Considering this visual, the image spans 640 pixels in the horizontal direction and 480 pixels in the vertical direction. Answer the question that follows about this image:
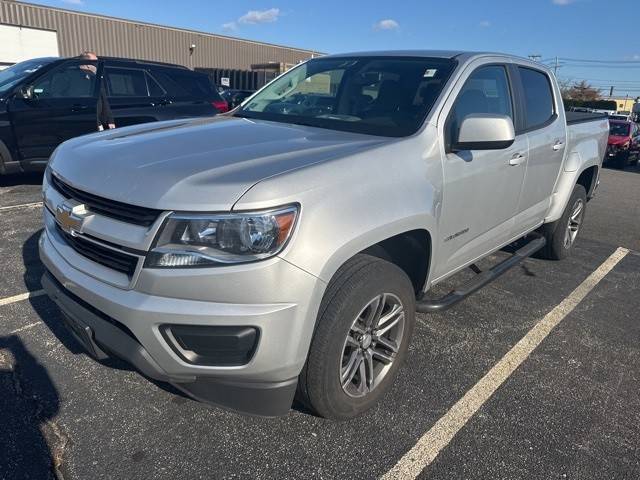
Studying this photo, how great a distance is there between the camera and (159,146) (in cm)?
245

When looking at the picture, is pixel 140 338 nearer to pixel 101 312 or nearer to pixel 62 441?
pixel 101 312

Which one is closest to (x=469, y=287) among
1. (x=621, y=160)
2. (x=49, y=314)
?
(x=49, y=314)

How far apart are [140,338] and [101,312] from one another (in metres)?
0.27

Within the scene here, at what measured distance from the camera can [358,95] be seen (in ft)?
10.9

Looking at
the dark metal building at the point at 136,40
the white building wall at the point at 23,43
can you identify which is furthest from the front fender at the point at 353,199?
the dark metal building at the point at 136,40

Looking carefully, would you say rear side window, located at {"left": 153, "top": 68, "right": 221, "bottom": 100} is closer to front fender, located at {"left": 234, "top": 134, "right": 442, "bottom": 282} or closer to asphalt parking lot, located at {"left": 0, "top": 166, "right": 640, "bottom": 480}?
asphalt parking lot, located at {"left": 0, "top": 166, "right": 640, "bottom": 480}

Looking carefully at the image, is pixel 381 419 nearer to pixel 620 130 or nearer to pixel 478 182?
pixel 478 182

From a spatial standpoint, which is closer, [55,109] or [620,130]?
[55,109]

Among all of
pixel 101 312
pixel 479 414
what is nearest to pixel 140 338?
pixel 101 312

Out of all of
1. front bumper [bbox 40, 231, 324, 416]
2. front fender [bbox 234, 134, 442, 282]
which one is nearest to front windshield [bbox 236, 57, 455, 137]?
front fender [bbox 234, 134, 442, 282]

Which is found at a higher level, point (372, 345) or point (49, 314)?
point (372, 345)

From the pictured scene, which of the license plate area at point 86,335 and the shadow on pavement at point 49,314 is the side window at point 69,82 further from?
the license plate area at point 86,335

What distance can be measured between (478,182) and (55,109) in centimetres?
631

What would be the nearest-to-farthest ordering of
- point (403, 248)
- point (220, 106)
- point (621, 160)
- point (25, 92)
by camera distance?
point (403, 248) < point (25, 92) < point (220, 106) < point (621, 160)
